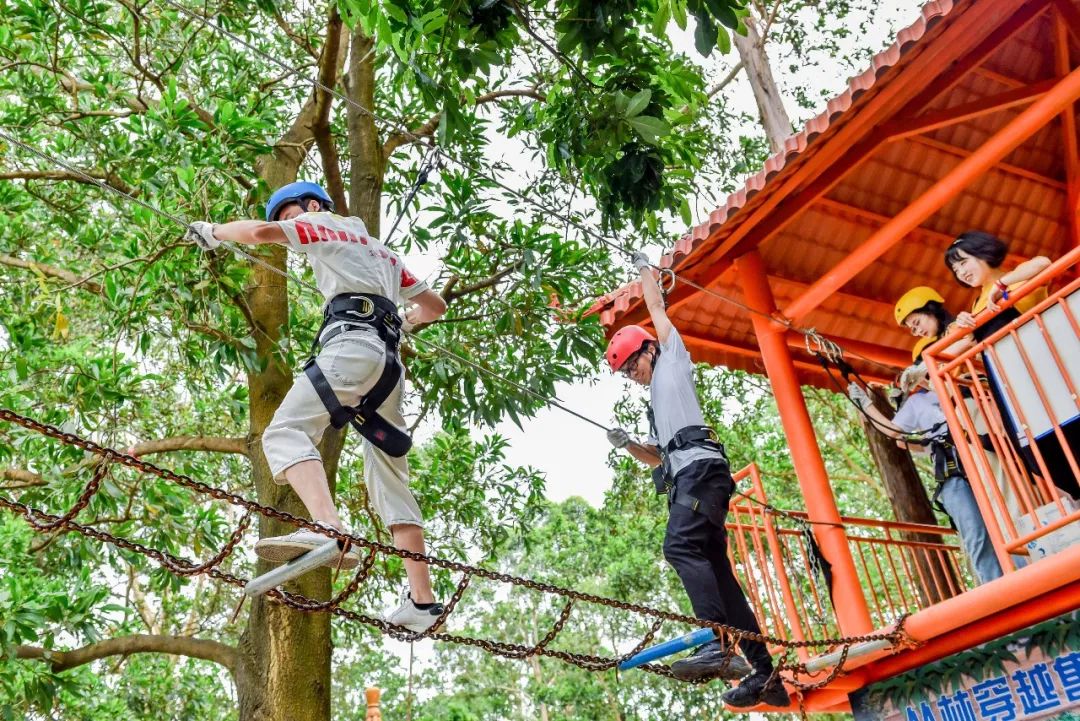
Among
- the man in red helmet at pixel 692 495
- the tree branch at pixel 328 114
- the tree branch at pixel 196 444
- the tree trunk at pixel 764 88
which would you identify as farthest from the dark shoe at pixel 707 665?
the tree trunk at pixel 764 88

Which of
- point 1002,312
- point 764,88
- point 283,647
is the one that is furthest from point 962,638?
point 764,88

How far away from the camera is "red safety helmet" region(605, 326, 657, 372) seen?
4316 mm

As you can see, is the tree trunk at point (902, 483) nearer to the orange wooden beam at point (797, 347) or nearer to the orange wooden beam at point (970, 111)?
the orange wooden beam at point (797, 347)

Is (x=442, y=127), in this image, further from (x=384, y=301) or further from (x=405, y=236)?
(x=405, y=236)

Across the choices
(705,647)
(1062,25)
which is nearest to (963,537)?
(705,647)

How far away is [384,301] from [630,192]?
127 cm

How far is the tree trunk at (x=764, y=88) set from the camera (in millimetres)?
9922

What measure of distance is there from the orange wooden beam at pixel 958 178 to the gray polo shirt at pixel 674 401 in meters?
1.87

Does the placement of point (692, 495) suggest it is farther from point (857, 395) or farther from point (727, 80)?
point (727, 80)

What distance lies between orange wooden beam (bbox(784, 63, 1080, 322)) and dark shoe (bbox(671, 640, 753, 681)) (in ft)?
8.37

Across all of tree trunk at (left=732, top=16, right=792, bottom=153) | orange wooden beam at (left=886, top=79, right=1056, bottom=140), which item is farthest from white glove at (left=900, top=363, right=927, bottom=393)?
tree trunk at (left=732, top=16, right=792, bottom=153)

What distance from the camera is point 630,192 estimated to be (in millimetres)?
4176

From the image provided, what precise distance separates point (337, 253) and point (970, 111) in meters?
3.61

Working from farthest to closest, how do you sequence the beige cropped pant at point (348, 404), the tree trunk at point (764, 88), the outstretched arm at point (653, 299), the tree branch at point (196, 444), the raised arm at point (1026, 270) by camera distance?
1. the tree trunk at point (764, 88)
2. the tree branch at point (196, 444)
3. the raised arm at point (1026, 270)
4. the outstretched arm at point (653, 299)
5. the beige cropped pant at point (348, 404)
